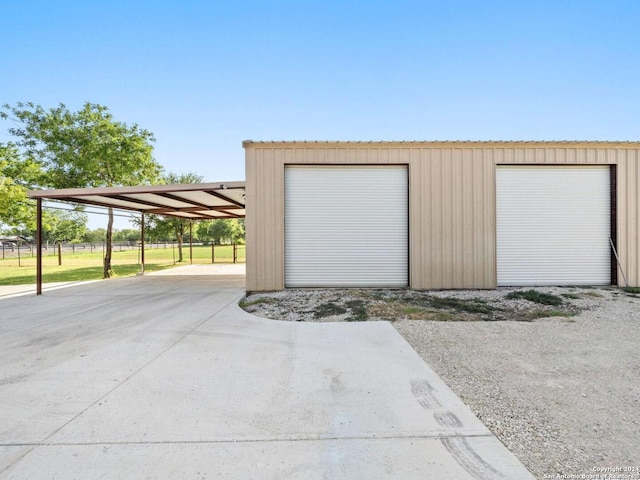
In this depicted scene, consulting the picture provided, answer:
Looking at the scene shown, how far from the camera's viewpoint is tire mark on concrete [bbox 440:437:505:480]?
1.75 m

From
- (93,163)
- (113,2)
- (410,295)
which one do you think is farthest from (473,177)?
(93,163)

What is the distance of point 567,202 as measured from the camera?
8.23m

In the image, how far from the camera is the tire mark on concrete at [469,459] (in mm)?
1755

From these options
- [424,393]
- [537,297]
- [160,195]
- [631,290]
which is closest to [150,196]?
[160,195]

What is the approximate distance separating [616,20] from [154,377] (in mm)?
15950

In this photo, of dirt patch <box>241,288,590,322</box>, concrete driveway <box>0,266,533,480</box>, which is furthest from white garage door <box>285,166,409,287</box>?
concrete driveway <box>0,266,533,480</box>

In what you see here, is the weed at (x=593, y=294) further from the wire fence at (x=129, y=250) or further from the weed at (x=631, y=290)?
the wire fence at (x=129, y=250)

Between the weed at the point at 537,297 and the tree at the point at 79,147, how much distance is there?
14100 mm

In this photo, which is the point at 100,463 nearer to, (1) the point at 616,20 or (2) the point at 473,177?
(2) the point at 473,177

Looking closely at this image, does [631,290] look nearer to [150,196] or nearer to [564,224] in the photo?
[564,224]

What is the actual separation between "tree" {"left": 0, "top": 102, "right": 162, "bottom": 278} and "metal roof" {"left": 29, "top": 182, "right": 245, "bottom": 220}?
2.22 m

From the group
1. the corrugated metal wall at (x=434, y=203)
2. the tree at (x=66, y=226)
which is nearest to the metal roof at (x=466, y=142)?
the corrugated metal wall at (x=434, y=203)

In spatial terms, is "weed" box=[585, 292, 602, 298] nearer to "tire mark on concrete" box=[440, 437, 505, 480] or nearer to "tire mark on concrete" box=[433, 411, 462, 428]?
"tire mark on concrete" box=[433, 411, 462, 428]

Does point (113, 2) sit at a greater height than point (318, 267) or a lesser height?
greater
